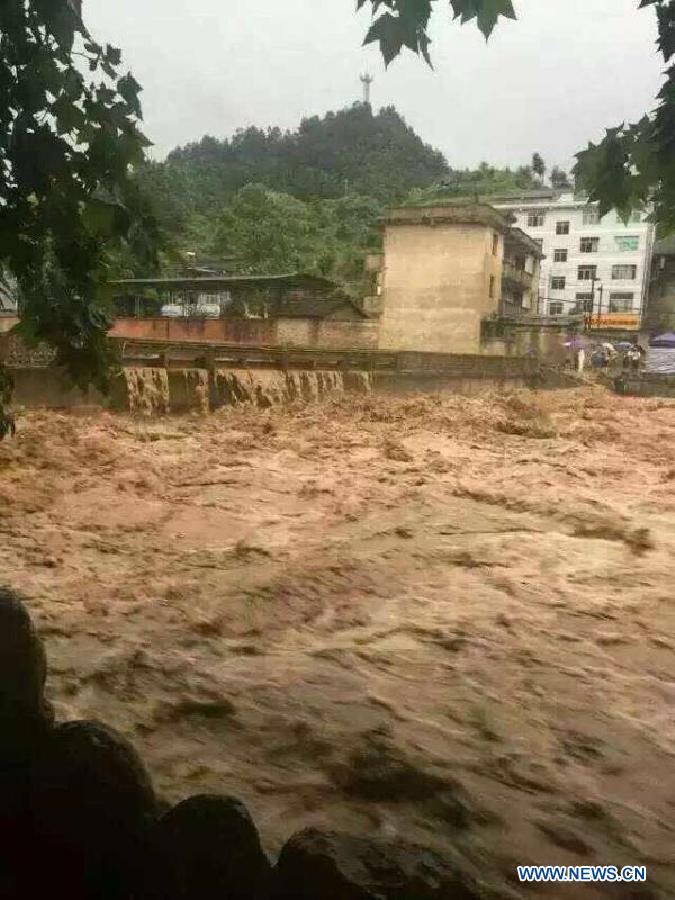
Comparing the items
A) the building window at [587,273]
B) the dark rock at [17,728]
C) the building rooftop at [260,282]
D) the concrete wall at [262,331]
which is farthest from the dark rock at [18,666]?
the building window at [587,273]

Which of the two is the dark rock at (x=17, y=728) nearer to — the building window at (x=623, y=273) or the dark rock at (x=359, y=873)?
the dark rock at (x=359, y=873)

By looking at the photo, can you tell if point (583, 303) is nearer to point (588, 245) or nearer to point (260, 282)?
point (588, 245)

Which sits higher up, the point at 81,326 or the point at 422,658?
the point at 81,326

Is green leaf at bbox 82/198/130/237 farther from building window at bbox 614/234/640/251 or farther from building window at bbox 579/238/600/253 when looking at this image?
building window at bbox 579/238/600/253

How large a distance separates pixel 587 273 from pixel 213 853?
2841 cm

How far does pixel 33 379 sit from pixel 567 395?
43.7ft

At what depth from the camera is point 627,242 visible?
22.7 meters

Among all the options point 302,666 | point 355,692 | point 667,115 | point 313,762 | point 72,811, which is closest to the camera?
point 72,811

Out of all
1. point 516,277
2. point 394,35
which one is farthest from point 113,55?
point 516,277

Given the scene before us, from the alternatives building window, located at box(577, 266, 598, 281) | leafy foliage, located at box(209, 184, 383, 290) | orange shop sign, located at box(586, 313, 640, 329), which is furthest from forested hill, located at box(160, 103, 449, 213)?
building window, located at box(577, 266, 598, 281)

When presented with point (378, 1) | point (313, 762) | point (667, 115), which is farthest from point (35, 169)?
point (313, 762)

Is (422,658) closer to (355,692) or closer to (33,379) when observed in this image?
(355,692)

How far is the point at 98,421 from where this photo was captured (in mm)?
12047

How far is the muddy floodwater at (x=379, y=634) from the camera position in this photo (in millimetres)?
2521
